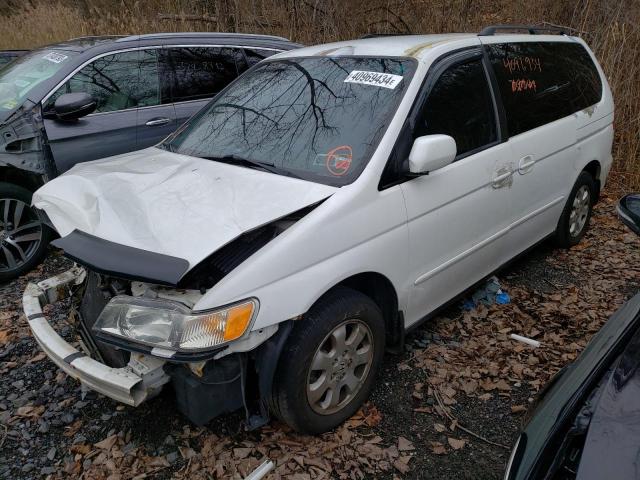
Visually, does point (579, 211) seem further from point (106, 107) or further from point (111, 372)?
point (106, 107)

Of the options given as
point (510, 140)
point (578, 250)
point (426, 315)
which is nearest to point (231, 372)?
point (426, 315)

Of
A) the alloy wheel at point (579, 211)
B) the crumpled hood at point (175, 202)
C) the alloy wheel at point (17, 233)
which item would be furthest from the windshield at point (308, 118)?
the alloy wheel at point (579, 211)

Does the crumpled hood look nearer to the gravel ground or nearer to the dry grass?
the gravel ground

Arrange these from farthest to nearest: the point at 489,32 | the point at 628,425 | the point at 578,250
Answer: the point at 578,250 → the point at 489,32 → the point at 628,425

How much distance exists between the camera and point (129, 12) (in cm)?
1163

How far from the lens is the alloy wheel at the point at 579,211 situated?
4648mm

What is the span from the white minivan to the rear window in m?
0.02

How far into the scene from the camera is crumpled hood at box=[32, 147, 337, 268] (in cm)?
236

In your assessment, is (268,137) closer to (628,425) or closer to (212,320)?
(212,320)

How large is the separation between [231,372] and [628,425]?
5.08 ft

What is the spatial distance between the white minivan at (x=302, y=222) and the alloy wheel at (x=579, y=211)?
0.81 metres

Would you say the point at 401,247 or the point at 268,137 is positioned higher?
the point at 268,137

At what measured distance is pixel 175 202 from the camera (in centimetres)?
265

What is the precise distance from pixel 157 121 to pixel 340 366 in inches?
126
